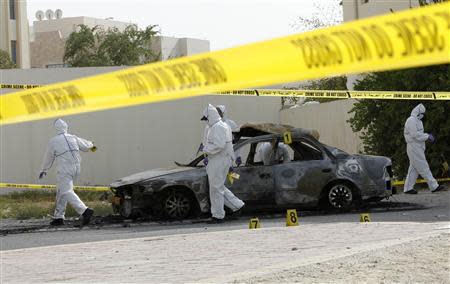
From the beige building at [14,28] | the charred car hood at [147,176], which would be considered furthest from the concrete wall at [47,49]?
the charred car hood at [147,176]

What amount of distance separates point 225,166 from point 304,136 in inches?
61.2

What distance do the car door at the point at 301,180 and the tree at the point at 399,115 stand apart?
5.85 meters

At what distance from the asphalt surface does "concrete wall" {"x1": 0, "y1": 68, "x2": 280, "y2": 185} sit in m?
9.47

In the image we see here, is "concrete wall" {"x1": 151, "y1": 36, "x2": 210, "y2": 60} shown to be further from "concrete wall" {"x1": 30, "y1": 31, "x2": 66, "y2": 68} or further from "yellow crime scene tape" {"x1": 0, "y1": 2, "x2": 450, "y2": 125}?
"yellow crime scene tape" {"x1": 0, "y1": 2, "x2": 450, "y2": 125}

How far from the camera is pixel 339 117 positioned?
81.3ft

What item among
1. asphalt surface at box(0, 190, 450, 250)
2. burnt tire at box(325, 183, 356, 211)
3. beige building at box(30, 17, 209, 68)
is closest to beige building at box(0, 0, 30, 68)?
beige building at box(30, 17, 209, 68)

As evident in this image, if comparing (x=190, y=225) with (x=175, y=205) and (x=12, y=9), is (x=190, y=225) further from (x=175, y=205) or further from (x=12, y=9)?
(x=12, y=9)

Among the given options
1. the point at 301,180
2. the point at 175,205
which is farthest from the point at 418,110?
the point at 175,205

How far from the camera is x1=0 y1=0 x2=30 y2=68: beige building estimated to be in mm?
49562

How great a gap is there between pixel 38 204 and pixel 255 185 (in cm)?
809

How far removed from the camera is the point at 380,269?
704 centimetres

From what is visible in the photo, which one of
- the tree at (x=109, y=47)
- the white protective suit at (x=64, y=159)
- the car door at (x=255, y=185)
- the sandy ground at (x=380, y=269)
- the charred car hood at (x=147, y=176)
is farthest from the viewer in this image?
the tree at (x=109, y=47)

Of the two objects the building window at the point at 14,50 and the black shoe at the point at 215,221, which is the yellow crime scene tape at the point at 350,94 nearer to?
the black shoe at the point at 215,221

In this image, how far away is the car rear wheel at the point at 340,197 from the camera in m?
14.1
